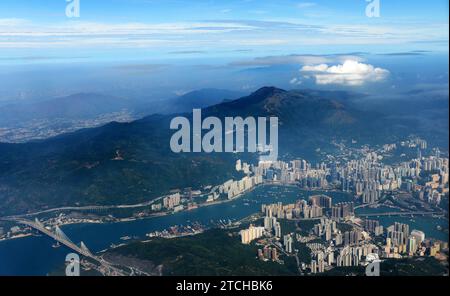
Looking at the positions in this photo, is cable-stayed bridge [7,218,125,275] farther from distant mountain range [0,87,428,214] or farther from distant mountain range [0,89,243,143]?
distant mountain range [0,89,243,143]

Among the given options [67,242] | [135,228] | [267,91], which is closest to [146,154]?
Result: [135,228]

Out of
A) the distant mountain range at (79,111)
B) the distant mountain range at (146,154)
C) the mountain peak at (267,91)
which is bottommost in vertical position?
the distant mountain range at (146,154)

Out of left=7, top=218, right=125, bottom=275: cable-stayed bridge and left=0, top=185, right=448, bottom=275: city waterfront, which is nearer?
left=7, top=218, right=125, bottom=275: cable-stayed bridge

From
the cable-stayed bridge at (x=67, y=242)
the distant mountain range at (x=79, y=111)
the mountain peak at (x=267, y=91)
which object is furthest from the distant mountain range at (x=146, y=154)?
the cable-stayed bridge at (x=67, y=242)

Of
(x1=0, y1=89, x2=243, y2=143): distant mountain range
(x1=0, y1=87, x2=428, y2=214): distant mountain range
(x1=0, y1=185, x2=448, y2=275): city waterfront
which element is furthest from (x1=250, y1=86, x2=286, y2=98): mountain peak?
(x1=0, y1=185, x2=448, y2=275): city waterfront

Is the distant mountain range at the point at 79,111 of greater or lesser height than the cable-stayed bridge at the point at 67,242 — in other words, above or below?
above

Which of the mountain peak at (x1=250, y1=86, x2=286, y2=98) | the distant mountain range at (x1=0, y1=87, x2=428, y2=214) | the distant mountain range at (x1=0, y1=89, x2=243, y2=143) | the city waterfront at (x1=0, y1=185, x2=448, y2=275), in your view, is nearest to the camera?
the city waterfront at (x1=0, y1=185, x2=448, y2=275)

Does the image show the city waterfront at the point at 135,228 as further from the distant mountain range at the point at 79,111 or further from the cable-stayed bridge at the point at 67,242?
the distant mountain range at the point at 79,111
